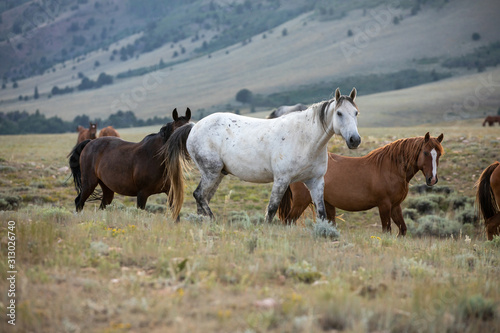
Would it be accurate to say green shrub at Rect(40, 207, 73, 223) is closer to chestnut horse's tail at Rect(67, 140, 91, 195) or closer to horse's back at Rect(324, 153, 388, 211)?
chestnut horse's tail at Rect(67, 140, 91, 195)

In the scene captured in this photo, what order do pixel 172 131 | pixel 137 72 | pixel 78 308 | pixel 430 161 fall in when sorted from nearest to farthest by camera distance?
pixel 78 308, pixel 430 161, pixel 172 131, pixel 137 72

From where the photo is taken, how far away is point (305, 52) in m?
145

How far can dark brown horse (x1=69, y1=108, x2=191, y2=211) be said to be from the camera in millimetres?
9188

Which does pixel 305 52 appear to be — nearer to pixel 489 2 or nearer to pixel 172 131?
pixel 489 2

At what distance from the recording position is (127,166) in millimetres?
9406

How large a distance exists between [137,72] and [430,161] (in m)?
157

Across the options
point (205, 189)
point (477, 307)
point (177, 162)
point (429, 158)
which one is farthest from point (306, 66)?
point (477, 307)

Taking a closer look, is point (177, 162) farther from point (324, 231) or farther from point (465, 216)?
point (465, 216)

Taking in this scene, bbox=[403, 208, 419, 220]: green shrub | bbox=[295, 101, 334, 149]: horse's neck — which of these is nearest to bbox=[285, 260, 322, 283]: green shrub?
bbox=[295, 101, 334, 149]: horse's neck

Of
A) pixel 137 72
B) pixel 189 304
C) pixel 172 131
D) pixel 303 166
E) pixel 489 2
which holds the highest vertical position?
pixel 489 2

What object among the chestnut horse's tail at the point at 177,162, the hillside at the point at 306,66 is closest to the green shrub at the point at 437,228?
the chestnut horse's tail at the point at 177,162

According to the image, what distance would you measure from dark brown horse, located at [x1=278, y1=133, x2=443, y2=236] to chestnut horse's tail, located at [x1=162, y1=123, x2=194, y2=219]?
2.16m

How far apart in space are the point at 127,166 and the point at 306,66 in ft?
419

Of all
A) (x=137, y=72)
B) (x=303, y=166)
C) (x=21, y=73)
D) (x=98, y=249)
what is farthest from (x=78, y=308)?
(x=21, y=73)
